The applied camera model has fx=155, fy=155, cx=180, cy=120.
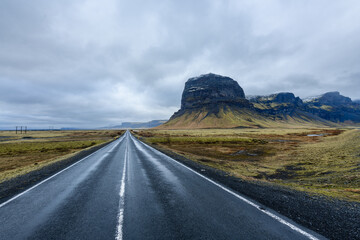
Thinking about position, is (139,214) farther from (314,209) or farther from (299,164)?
(299,164)

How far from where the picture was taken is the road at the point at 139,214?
4.29 m

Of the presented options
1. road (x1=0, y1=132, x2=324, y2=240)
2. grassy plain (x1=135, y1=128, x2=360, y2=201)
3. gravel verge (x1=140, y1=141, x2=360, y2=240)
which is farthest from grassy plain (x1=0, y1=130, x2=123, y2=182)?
grassy plain (x1=135, y1=128, x2=360, y2=201)

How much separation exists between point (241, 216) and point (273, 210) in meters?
1.37

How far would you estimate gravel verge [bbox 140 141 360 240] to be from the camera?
4.44 meters

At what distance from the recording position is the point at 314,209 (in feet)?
18.6

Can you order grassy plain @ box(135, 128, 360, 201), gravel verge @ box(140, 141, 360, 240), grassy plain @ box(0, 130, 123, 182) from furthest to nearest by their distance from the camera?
1. grassy plain @ box(0, 130, 123, 182)
2. grassy plain @ box(135, 128, 360, 201)
3. gravel verge @ box(140, 141, 360, 240)

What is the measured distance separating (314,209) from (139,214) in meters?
6.32

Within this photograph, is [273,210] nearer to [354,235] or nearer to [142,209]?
[354,235]

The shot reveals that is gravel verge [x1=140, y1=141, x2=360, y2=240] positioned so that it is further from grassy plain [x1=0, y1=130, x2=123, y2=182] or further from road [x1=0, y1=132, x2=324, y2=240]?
grassy plain [x1=0, y1=130, x2=123, y2=182]

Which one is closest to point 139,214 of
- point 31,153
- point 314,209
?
point 314,209

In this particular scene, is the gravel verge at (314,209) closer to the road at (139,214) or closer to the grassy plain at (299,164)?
the road at (139,214)

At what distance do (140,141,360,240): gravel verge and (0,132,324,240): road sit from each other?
0.51 metres

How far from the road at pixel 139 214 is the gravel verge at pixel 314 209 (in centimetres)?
51

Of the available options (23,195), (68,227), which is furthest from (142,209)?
(23,195)
